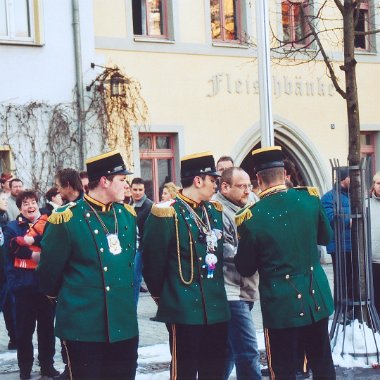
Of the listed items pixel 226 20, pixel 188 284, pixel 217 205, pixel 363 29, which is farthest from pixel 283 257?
pixel 363 29

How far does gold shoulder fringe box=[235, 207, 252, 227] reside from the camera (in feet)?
→ 21.3

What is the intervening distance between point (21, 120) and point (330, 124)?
740 cm

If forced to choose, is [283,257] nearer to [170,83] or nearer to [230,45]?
[170,83]

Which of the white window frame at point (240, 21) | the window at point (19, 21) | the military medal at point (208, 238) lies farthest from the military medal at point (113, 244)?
the white window frame at point (240, 21)

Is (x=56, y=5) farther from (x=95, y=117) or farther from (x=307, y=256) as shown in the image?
(x=307, y=256)

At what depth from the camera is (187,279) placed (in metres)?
6.51

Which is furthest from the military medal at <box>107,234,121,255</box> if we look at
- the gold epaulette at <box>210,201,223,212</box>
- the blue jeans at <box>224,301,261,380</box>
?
the blue jeans at <box>224,301,261,380</box>

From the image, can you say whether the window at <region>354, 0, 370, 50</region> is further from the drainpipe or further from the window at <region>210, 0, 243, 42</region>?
the drainpipe

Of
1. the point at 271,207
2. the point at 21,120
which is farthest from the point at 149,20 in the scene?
the point at 271,207

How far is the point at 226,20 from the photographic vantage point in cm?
1923

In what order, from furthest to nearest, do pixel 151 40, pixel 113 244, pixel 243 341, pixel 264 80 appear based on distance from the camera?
pixel 151 40, pixel 264 80, pixel 243 341, pixel 113 244

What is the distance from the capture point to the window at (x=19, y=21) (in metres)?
16.1

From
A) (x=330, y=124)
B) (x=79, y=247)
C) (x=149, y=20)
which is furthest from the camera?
(x=330, y=124)

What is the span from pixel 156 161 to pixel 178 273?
11.9 m
